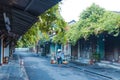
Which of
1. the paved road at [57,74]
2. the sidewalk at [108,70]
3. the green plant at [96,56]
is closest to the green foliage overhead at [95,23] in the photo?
the green plant at [96,56]

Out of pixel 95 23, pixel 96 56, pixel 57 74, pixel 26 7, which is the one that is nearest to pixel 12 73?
pixel 57 74

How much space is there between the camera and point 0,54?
27094 millimetres

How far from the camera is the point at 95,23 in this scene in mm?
32312

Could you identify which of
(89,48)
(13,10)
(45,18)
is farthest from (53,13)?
(89,48)

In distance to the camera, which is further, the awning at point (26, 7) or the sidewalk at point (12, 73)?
the sidewalk at point (12, 73)

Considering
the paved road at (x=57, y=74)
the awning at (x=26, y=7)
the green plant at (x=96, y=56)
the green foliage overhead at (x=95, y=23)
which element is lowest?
the paved road at (x=57, y=74)

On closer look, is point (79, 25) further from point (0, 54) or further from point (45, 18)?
point (45, 18)

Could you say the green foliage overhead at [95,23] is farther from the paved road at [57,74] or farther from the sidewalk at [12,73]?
the sidewalk at [12,73]

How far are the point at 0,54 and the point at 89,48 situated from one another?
13.5m

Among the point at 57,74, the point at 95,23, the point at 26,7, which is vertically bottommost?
the point at 57,74

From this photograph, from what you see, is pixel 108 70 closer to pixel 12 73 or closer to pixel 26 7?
pixel 12 73

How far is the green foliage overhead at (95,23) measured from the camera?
27.7m

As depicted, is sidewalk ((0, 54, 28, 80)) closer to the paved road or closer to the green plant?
the paved road

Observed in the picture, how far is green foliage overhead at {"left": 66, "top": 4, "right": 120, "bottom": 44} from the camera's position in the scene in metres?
27.7
